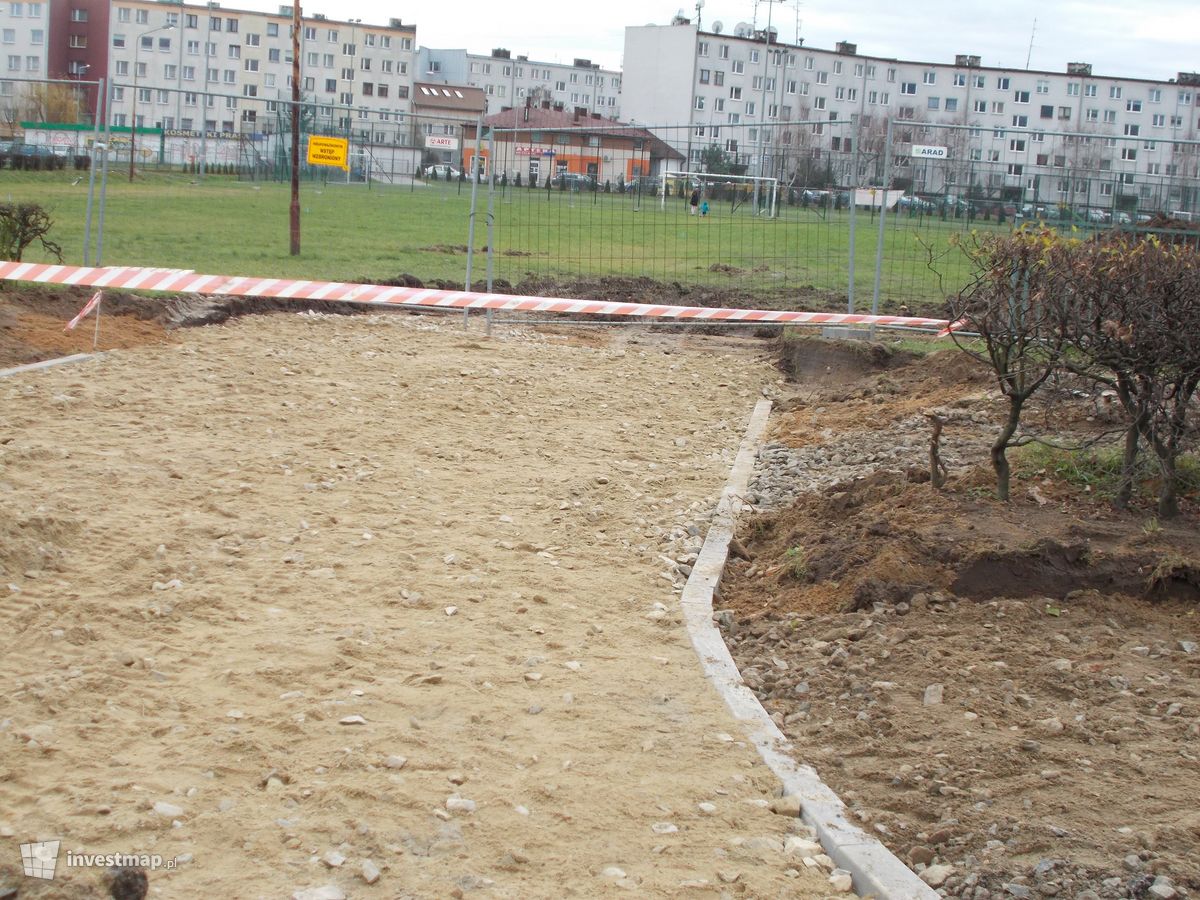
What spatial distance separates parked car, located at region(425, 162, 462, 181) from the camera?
33281mm

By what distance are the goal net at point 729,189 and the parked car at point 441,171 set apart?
12810 mm

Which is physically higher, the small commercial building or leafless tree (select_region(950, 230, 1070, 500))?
the small commercial building

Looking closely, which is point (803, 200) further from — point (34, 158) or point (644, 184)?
point (34, 158)

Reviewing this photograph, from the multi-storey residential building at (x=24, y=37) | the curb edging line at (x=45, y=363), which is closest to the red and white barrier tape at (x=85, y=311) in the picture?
the curb edging line at (x=45, y=363)

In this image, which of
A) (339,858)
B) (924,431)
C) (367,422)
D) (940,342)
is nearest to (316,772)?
(339,858)

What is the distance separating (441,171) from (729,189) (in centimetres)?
1520

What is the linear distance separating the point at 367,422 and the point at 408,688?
472 centimetres

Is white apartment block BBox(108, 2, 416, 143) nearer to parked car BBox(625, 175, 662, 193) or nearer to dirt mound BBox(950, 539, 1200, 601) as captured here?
parked car BBox(625, 175, 662, 193)

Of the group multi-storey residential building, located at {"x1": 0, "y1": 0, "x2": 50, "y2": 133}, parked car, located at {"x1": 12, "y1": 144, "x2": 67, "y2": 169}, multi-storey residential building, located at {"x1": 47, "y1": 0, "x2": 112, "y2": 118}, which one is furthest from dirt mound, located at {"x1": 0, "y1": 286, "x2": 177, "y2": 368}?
multi-storey residential building, located at {"x1": 0, "y1": 0, "x2": 50, "y2": 133}

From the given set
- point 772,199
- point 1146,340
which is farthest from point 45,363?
point 772,199

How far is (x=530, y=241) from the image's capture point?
2323 cm

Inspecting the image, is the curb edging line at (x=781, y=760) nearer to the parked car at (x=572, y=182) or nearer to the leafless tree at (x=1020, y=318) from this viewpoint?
the leafless tree at (x=1020, y=318)

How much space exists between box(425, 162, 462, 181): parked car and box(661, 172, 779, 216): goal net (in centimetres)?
1281

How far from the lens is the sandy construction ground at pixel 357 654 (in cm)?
380
